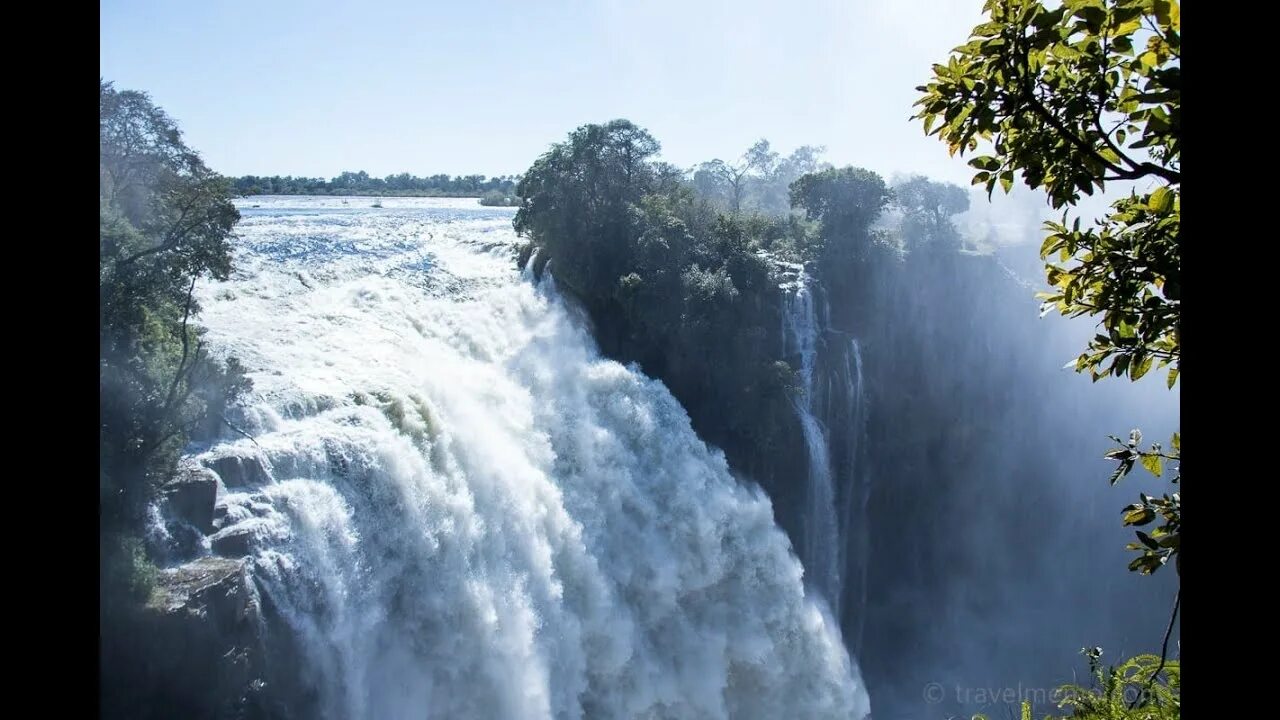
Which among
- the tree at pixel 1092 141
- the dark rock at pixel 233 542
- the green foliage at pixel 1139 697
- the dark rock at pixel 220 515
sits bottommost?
the dark rock at pixel 233 542

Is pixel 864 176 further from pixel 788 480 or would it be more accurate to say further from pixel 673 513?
pixel 673 513

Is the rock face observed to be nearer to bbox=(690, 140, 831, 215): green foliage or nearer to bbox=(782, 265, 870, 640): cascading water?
bbox=(782, 265, 870, 640): cascading water

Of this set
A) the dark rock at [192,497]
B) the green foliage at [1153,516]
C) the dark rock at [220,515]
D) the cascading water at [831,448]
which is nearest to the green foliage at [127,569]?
the dark rock at [192,497]

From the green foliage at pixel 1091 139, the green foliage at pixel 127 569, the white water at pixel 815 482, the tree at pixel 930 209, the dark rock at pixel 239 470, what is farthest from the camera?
the tree at pixel 930 209

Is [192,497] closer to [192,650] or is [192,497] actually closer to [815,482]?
[192,650]

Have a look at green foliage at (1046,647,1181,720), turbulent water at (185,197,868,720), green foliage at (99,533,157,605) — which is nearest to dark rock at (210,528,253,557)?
turbulent water at (185,197,868,720)

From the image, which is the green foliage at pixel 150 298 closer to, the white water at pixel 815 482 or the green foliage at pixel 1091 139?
the green foliage at pixel 1091 139
